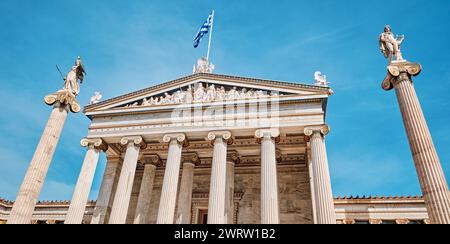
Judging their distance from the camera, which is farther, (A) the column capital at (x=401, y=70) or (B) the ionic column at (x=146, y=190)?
(B) the ionic column at (x=146, y=190)

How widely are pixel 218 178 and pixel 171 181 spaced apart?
125 inches

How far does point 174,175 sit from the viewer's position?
21.0 meters

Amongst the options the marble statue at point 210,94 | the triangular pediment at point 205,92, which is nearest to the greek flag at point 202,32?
the triangular pediment at point 205,92

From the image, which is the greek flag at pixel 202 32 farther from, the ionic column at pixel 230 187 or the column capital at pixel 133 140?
the ionic column at pixel 230 187

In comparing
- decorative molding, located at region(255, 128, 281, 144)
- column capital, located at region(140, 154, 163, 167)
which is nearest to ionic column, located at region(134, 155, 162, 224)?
column capital, located at region(140, 154, 163, 167)

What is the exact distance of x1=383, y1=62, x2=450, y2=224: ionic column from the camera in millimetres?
12156

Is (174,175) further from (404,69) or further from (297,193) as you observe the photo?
(404,69)

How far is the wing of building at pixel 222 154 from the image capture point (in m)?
20.4

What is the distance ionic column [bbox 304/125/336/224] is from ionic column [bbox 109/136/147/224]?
39.5 ft

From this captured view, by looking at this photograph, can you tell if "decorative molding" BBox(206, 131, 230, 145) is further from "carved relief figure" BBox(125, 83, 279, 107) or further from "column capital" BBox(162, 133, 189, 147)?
"carved relief figure" BBox(125, 83, 279, 107)

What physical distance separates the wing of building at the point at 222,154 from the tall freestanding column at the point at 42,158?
5.75 m

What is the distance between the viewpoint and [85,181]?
21938mm
